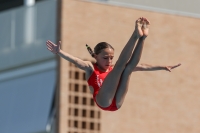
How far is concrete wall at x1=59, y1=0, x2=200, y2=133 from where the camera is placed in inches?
920

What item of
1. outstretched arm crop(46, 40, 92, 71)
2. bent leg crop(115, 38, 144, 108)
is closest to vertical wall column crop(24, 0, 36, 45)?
outstretched arm crop(46, 40, 92, 71)

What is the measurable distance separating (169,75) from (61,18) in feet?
11.0

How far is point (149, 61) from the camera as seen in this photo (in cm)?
2434

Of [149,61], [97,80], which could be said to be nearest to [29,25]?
[149,61]

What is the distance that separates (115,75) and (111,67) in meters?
0.81

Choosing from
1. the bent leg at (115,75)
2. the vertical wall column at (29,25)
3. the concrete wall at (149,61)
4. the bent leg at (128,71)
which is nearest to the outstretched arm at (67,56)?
the bent leg at (115,75)

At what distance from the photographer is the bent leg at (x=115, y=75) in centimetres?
1416

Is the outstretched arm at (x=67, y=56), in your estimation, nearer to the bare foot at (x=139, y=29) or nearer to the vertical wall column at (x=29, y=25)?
the bare foot at (x=139, y=29)

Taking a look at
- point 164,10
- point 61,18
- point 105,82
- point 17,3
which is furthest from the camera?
point 17,3

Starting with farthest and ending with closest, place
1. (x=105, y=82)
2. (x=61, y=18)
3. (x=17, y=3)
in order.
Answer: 1. (x=17, y=3)
2. (x=61, y=18)
3. (x=105, y=82)

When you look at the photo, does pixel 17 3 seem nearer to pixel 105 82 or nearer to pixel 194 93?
pixel 194 93

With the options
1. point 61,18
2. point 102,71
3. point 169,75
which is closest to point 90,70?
point 102,71

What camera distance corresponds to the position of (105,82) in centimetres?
1475

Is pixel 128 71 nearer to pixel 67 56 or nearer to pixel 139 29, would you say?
pixel 139 29
